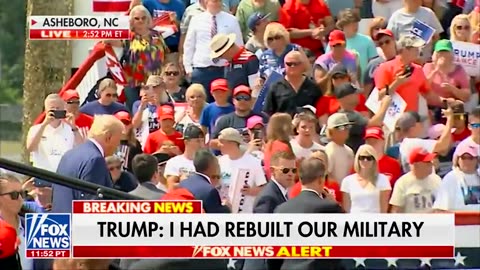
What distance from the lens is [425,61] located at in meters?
14.6

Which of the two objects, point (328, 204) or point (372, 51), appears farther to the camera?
point (372, 51)

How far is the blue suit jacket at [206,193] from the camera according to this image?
10.9m

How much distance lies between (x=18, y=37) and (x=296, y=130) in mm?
32276

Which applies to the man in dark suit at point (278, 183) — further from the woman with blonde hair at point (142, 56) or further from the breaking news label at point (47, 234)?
the woman with blonde hair at point (142, 56)

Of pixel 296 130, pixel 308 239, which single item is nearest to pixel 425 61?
pixel 296 130

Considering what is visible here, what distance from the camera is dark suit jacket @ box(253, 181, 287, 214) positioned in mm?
→ 11117

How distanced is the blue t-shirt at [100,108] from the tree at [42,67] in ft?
8.50

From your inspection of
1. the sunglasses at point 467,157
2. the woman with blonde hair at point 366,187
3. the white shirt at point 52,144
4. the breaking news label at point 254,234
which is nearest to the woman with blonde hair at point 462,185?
the sunglasses at point 467,157

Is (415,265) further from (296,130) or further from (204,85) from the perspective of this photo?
(204,85)

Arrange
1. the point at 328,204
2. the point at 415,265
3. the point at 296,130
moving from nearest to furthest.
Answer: the point at 328,204 < the point at 415,265 < the point at 296,130

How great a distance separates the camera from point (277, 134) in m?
12.8

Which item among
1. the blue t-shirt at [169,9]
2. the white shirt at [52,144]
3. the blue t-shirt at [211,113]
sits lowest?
the white shirt at [52,144]

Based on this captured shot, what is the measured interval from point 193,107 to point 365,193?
8.45ft

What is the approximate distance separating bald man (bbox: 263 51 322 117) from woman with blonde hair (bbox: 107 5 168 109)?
1702 millimetres
